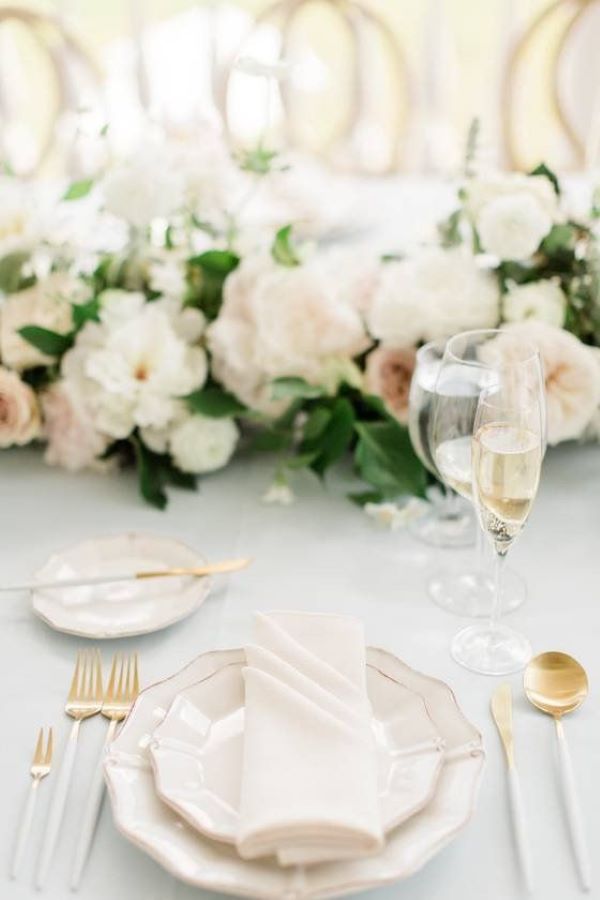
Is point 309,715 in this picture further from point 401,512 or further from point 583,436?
point 583,436

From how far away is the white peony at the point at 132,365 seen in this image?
4.00ft

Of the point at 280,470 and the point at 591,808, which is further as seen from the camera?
the point at 280,470

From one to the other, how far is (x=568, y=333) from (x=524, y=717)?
1.61ft

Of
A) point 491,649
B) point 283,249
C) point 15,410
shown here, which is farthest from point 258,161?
point 491,649

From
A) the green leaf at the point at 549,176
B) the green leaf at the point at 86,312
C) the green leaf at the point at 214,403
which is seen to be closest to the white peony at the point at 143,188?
the green leaf at the point at 86,312

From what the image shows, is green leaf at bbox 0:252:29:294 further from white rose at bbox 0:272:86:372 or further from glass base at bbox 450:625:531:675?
glass base at bbox 450:625:531:675

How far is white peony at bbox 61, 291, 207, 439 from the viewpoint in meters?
1.22

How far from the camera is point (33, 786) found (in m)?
0.82

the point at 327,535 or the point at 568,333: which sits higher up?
the point at 568,333

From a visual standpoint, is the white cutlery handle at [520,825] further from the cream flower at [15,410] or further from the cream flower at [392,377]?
the cream flower at [15,410]

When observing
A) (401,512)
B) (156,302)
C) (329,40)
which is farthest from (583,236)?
(329,40)

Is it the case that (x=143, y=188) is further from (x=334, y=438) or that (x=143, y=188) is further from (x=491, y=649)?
(x=491, y=649)

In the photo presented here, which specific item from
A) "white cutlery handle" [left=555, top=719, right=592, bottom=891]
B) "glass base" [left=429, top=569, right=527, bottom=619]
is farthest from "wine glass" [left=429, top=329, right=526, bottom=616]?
"white cutlery handle" [left=555, top=719, right=592, bottom=891]

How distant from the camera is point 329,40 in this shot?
506 cm
